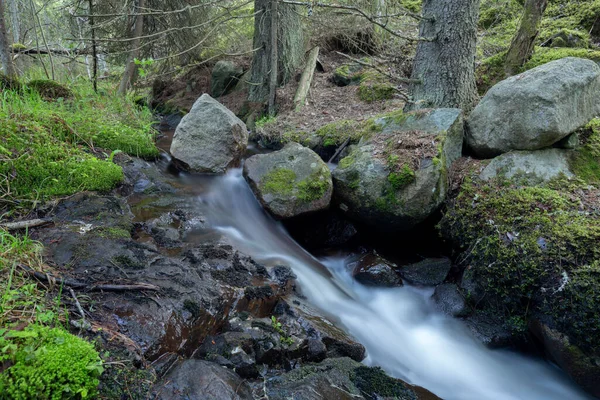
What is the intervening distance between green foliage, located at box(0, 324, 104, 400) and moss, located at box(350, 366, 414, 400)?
1699mm

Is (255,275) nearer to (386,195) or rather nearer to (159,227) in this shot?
(159,227)

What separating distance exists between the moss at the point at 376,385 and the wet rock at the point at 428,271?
1.76 m

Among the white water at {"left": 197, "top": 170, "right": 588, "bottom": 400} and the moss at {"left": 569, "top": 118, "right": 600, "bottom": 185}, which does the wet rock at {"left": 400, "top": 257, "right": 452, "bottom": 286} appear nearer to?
the white water at {"left": 197, "top": 170, "right": 588, "bottom": 400}

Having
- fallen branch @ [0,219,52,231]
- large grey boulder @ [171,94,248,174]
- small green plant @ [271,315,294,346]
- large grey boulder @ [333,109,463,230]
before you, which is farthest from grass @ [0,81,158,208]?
large grey boulder @ [333,109,463,230]

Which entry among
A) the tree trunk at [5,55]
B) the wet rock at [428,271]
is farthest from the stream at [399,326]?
the tree trunk at [5,55]

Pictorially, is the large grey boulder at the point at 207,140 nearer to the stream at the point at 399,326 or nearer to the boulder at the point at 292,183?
the stream at the point at 399,326

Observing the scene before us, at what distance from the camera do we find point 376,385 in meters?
2.62

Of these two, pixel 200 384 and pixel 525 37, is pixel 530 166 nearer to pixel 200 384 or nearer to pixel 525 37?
pixel 525 37

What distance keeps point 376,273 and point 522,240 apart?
1.63 m

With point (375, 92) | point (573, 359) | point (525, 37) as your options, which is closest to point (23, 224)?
point (573, 359)

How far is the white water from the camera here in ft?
10.8

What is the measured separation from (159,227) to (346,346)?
90.4 inches

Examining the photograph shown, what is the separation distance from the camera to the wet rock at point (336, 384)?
2.32 metres

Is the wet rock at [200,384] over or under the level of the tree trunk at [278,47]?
under
